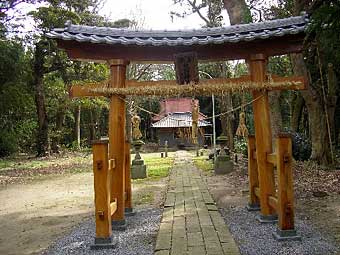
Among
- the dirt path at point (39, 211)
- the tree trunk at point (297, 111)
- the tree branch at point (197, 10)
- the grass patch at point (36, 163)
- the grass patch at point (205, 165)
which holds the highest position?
the tree branch at point (197, 10)

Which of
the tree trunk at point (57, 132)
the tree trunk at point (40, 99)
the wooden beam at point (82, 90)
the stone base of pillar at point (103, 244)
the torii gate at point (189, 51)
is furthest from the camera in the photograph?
the tree trunk at point (57, 132)

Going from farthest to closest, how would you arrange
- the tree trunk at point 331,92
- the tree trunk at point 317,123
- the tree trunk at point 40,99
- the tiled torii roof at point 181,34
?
1. the tree trunk at point 40,99
2. the tree trunk at point 331,92
3. the tree trunk at point 317,123
4. the tiled torii roof at point 181,34

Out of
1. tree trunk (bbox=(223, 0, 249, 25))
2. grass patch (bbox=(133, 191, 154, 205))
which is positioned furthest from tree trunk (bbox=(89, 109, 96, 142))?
grass patch (bbox=(133, 191, 154, 205))

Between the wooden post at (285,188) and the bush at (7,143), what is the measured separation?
76.0ft

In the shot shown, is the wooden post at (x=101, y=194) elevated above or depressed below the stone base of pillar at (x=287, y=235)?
above

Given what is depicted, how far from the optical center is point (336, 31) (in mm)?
4871

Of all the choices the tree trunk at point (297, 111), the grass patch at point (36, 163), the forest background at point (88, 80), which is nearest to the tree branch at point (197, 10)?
the forest background at point (88, 80)

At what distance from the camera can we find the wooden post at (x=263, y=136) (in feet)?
18.6

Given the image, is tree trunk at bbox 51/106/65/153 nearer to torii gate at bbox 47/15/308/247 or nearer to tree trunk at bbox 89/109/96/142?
tree trunk at bbox 89/109/96/142

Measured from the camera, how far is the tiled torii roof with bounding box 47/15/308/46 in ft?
17.0

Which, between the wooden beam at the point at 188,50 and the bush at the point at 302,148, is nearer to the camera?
the wooden beam at the point at 188,50

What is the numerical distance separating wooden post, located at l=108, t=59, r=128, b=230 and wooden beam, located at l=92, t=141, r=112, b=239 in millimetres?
807

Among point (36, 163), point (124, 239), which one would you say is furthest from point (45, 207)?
point (36, 163)

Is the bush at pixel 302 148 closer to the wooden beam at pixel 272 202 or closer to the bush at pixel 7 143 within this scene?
the wooden beam at pixel 272 202
